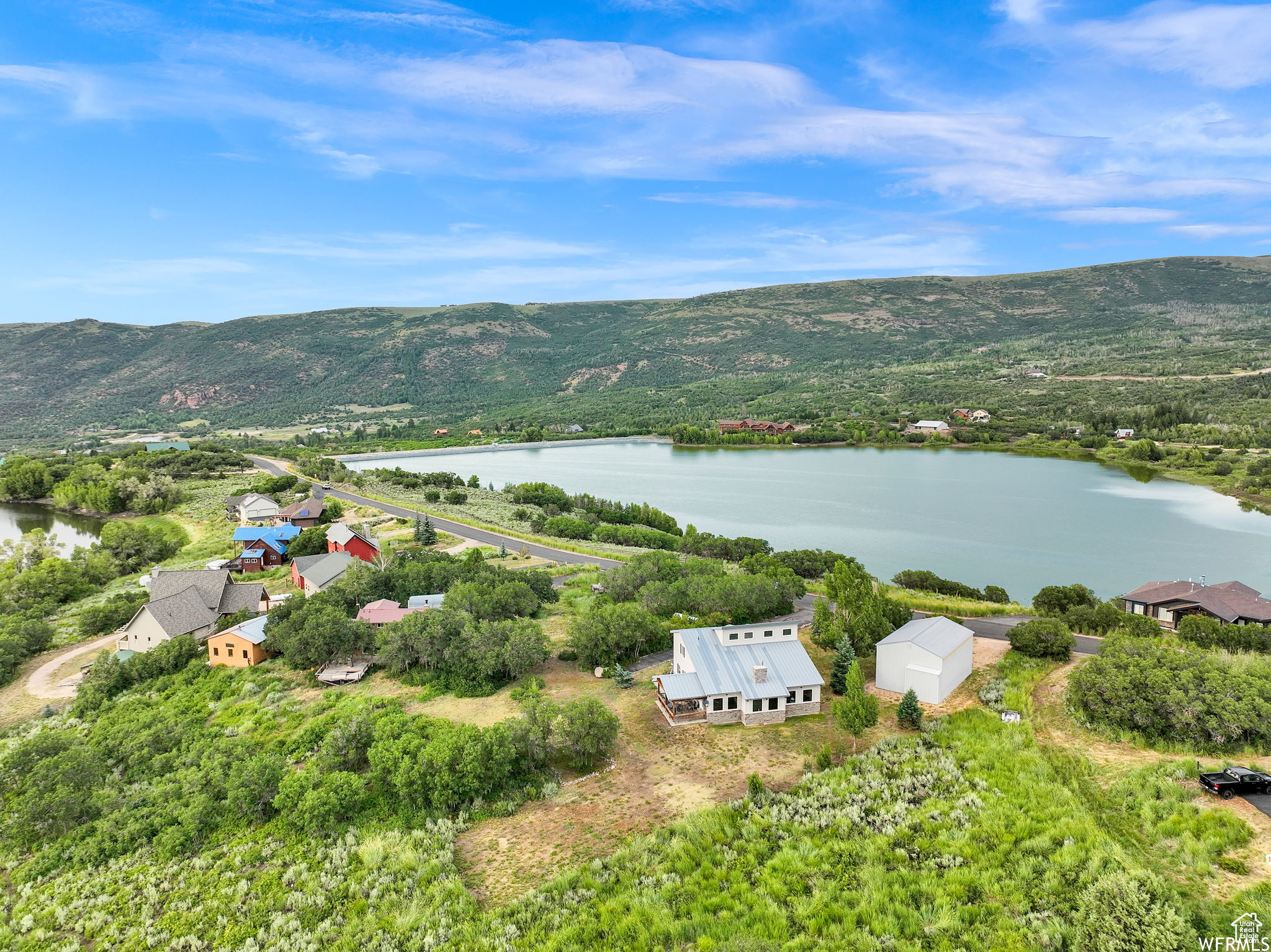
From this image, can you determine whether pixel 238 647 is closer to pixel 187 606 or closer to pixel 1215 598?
pixel 187 606

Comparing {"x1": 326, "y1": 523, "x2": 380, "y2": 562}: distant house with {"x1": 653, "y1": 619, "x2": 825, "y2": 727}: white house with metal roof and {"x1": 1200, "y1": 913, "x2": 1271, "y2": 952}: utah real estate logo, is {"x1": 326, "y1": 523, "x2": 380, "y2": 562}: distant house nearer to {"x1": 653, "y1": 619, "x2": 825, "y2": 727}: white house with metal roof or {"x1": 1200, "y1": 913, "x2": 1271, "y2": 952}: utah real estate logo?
{"x1": 653, "y1": 619, "x2": 825, "y2": 727}: white house with metal roof

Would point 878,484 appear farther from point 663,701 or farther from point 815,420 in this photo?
point 663,701

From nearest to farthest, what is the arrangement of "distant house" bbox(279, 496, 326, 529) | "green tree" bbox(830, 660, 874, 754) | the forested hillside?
"green tree" bbox(830, 660, 874, 754), "distant house" bbox(279, 496, 326, 529), the forested hillside


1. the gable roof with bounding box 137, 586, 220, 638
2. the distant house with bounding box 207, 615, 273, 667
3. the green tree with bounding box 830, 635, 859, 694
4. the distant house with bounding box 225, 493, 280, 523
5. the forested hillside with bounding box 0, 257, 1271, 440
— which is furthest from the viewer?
the forested hillside with bounding box 0, 257, 1271, 440

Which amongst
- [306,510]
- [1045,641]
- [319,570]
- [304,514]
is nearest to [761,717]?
[1045,641]

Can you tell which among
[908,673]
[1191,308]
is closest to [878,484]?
[908,673]

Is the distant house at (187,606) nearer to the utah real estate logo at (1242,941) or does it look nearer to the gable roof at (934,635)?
the gable roof at (934,635)

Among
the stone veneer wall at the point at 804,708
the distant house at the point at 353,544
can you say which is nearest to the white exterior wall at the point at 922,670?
the stone veneer wall at the point at 804,708

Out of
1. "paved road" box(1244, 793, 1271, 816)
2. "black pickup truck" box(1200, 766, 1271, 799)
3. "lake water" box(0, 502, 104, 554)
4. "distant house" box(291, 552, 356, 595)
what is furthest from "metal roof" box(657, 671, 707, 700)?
"lake water" box(0, 502, 104, 554)
